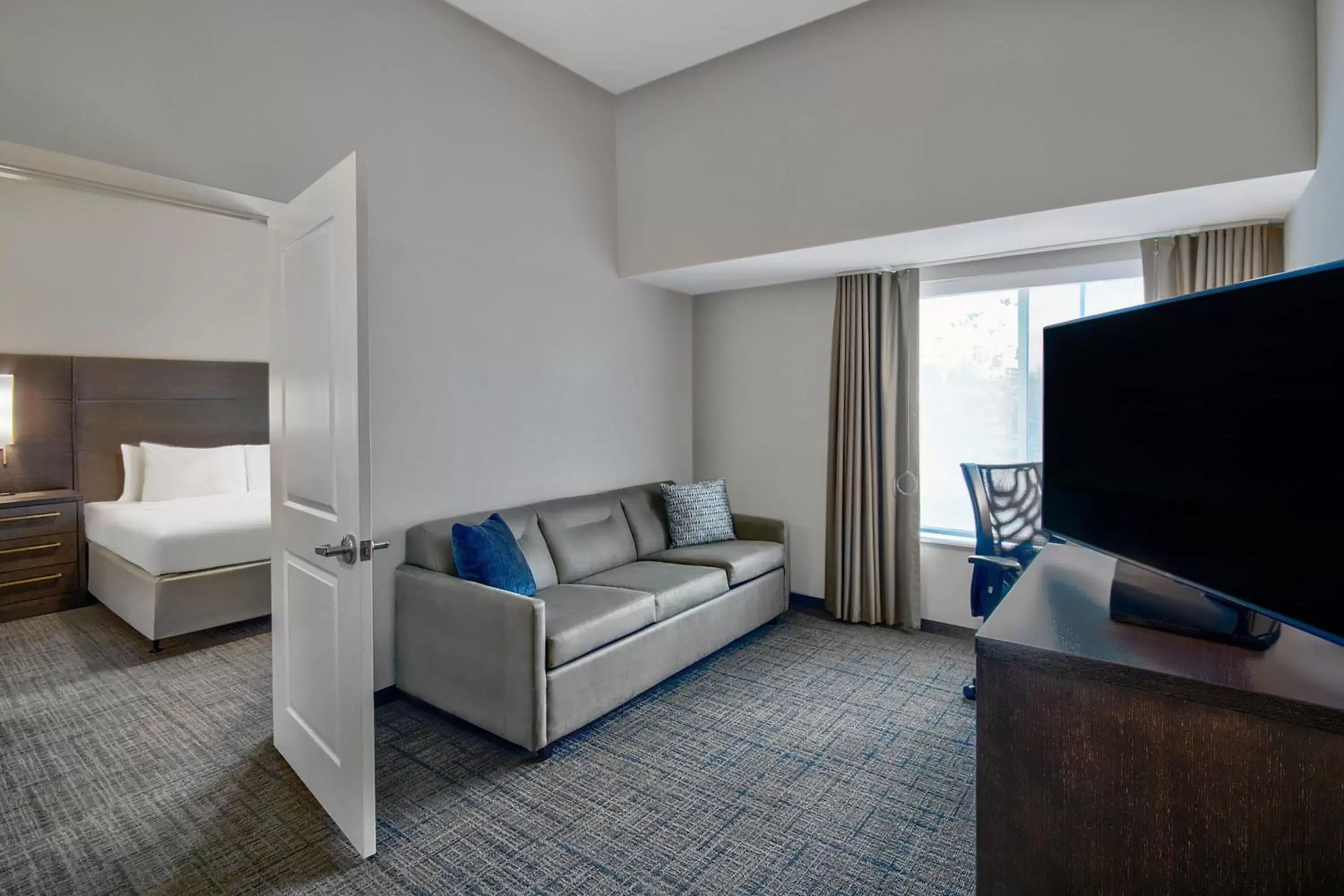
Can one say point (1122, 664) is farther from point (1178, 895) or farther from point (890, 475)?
point (890, 475)

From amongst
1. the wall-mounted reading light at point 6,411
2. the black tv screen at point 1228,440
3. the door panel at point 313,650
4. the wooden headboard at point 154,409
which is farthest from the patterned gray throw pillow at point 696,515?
the wall-mounted reading light at point 6,411

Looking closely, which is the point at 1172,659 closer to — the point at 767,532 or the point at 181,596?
the point at 767,532

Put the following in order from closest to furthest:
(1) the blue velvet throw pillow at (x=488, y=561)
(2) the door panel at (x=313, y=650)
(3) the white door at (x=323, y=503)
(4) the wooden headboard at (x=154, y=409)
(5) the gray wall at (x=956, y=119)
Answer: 1. (3) the white door at (x=323, y=503)
2. (2) the door panel at (x=313, y=650)
3. (5) the gray wall at (x=956, y=119)
4. (1) the blue velvet throw pillow at (x=488, y=561)
5. (4) the wooden headboard at (x=154, y=409)

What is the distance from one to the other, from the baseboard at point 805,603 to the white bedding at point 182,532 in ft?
11.2

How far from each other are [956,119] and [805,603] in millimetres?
3035

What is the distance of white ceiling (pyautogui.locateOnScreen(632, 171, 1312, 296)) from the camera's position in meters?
2.65

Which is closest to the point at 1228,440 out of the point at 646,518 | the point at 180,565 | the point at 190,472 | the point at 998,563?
the point at 998,563

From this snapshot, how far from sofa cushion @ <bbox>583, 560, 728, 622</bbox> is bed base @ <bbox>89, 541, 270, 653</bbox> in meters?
2.26

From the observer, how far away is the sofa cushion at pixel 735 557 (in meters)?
3.81

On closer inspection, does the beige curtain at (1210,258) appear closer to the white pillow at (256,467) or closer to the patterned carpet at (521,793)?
the patterned carpet at (521,793)

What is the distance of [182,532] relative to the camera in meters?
3.89

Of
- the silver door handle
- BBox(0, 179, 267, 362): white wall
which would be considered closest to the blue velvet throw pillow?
the silver door handle

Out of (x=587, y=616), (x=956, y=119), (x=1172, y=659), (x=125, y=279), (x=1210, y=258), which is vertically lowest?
(x=587, y=616)

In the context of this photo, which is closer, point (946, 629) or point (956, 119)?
point (956, 119)
